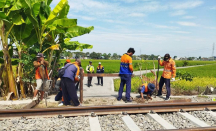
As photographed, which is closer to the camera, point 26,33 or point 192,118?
point 192,118

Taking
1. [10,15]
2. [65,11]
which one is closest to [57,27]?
[65,11]

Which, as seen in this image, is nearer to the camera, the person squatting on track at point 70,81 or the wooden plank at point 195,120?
the wooden plank at point 195,120

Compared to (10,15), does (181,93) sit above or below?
below

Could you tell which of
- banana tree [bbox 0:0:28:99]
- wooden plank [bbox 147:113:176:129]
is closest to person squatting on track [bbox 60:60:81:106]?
wooden plank [bbox 147:113:176:129]

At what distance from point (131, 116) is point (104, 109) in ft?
2.58

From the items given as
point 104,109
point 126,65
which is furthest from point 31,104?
point 126,65

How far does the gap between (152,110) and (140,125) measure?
3.38 feet

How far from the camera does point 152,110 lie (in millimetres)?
5387

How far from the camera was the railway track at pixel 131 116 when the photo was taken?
174 inches

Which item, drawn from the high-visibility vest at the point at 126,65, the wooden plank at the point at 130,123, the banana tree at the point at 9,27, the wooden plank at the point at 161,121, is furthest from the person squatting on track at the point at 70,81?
the banana tree at the point at 9,27

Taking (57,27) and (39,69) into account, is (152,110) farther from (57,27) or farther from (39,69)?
(57,27)

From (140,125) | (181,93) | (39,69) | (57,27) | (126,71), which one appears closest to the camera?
(140,125)

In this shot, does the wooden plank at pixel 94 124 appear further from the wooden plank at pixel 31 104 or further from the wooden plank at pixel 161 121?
the wooden plank at pixel 31 104

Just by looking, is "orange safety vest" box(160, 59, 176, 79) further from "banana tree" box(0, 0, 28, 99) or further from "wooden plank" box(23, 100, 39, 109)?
"banana tree" box(0, 0, 28, 99)
